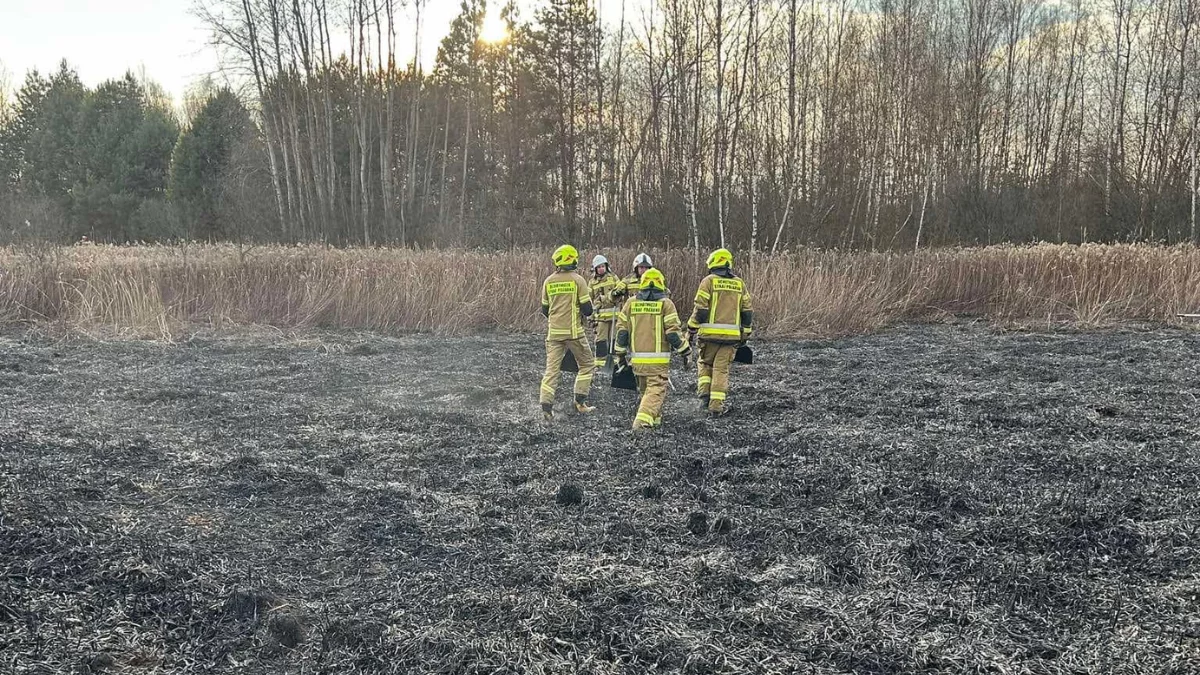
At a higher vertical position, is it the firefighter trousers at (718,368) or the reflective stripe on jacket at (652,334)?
the reflective stripe on jacket at (652,334)

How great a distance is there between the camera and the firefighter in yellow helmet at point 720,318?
5.42 metres

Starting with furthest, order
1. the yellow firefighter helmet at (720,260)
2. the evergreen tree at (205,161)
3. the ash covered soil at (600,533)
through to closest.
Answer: the evergreen tree at (205,161), the yellow firefighter helmet at (720,260), the ash covered soil at (600,533)

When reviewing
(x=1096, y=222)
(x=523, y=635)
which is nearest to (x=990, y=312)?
(x=523, y=635)

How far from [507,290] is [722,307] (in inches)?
216

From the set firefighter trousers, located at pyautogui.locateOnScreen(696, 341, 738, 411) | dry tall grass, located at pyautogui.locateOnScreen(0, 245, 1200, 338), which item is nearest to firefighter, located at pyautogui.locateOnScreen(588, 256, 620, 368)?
firefighter trousers, located at pyautogui.locateOnScreen(696, 341, 738, 411)

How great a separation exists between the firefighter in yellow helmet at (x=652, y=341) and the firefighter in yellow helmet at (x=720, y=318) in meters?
0.34

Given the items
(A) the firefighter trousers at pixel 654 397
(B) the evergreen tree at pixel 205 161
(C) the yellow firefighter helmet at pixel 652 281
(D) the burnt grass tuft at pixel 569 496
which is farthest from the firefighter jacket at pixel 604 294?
(B) the evergreen tree at pixel 205 161

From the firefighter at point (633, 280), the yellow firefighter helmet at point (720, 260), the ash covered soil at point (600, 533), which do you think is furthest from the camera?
the firefighter at point (633, 280)

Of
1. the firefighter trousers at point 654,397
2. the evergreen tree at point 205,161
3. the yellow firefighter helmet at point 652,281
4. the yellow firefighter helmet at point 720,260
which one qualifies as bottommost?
the firefighter trousers at point 654,397

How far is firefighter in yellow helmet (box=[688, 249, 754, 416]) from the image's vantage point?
5422mm

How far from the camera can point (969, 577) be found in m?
2.70

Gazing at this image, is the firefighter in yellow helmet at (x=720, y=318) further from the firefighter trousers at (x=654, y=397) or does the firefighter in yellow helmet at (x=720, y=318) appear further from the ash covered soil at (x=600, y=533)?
the firefighter trousers at (x=654, y=397)

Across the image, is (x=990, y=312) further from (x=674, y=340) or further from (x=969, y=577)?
(x=969, y=577)

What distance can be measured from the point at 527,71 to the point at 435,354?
1759 centimetres
